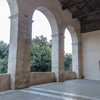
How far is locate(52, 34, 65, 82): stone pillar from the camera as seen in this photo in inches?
371

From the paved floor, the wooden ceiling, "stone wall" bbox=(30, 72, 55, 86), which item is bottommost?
the paved floor

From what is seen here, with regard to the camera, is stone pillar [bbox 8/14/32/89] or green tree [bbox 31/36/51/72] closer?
stone pillar [bbox 8/14/32/89]

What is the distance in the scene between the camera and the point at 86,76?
1263 centimetres

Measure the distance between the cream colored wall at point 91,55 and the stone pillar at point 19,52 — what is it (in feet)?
24.2

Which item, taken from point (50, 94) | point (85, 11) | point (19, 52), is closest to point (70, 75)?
point (85, 11)

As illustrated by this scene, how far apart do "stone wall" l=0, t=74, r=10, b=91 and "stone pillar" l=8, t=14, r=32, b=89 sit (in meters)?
0.19

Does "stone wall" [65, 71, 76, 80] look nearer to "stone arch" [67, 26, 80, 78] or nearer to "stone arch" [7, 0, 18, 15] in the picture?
"stone arch" [67, 26, 80, 78]

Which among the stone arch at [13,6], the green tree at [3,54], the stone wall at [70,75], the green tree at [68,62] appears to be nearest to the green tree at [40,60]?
the green tree at [68,62]

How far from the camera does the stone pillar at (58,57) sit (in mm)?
9414

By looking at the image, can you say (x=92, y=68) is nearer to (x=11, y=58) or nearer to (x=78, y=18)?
(x=78, y=18)

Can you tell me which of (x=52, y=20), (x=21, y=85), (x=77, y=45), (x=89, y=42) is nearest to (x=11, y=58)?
(x=21, y=85)

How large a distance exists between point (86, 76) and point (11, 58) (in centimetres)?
829

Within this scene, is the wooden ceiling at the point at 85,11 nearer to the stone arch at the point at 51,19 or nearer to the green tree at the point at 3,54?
the stone arch at the point at 51,19

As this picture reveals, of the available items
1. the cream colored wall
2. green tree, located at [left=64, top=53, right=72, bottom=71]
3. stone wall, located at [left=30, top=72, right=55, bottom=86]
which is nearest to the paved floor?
stone wall, located at [left=30, top=72, right=55, bottom=86]
